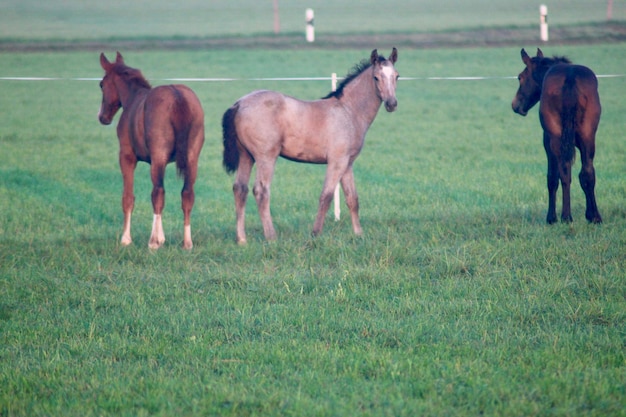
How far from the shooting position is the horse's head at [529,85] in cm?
1043

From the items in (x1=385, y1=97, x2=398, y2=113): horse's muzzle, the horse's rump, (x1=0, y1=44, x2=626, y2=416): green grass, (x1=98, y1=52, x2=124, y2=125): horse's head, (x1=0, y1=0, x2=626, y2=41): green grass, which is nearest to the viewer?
(x1=0, y1=44, x2=626, y2=416): green grass

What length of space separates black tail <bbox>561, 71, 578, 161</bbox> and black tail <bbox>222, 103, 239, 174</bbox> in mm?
3611

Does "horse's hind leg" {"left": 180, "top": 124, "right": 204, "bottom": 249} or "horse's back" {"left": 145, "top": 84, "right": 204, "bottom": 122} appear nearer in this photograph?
"horse's back" {"left": 145, "top": 84, "right": 204, "bottom": 122}

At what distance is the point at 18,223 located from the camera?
10812 millimetres

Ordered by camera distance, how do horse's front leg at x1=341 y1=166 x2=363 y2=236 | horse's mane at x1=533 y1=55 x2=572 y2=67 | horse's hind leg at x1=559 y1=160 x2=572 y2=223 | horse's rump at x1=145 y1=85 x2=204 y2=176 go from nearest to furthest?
horse's rump at x1=145 y1=85 x2=204 y2=176 < horse's hind leg at x1=559 y1=160 x2=572 y2=223 < horse's front leg at x1=341 y1=166 x2=363 y2=236 < horse's mane at x1=533 y1=55 x2=572 y2=67

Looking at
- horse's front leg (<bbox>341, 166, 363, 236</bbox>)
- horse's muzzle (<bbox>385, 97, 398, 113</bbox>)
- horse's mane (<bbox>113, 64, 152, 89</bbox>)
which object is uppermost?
horse's mane (<bbox>113, 64, 152, 89</bbox>)

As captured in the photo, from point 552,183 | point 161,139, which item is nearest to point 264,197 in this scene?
point 161,139

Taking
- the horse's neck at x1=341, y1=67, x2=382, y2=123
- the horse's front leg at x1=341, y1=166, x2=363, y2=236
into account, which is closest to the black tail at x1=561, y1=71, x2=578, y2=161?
the horse's neck at x1=341, y1=67, x2=382, y2=123

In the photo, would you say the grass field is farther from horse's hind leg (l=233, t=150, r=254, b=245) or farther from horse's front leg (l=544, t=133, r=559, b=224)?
horse's front leg (l=544, t=133, r=559, b=224)

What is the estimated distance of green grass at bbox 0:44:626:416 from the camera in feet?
16.7

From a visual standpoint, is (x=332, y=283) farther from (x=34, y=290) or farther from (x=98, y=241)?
(x=98, y=241)


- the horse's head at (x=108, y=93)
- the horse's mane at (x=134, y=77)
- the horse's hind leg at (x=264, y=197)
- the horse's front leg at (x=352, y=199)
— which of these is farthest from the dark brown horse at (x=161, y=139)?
the horse's front leg at (x=352, y=199)

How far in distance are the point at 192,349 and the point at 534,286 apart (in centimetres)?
299

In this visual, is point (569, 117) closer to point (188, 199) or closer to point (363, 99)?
point (363, 99)
